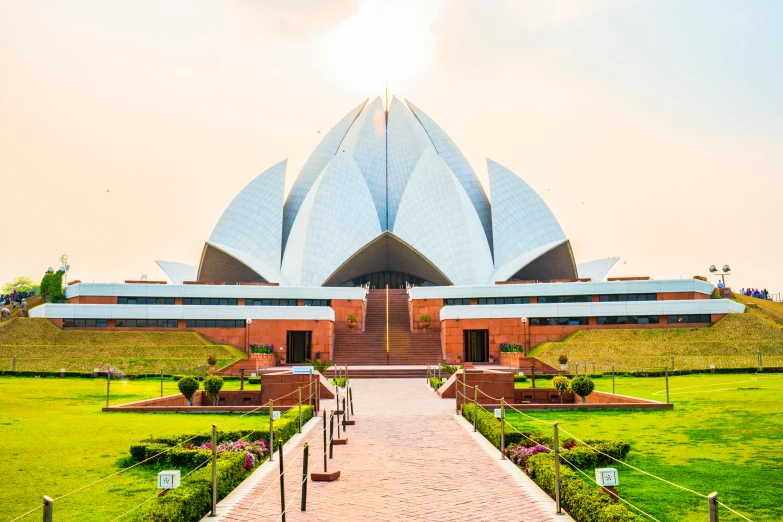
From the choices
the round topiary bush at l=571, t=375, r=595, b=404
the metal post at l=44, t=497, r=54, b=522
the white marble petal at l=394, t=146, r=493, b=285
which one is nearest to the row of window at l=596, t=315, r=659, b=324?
the white marble petal at l=394, t=146, r=493, b=285

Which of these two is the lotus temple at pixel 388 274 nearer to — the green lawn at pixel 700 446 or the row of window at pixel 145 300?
the row of window at pixel 145 300

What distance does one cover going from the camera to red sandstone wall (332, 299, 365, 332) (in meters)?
30.7

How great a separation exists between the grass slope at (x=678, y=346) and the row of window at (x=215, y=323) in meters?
11.9

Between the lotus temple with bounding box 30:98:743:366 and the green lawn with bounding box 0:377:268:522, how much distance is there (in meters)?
13.3

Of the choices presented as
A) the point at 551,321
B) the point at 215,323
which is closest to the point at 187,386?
the point at 215,323

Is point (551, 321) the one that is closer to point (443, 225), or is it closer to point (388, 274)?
point (443, 225)

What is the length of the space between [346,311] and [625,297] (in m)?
12.1

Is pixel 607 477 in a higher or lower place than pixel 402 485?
higher

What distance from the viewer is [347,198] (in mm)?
40188

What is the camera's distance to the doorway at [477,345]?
2919cm

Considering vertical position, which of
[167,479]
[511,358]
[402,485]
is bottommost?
[402,485]

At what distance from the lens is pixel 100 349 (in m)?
24.6

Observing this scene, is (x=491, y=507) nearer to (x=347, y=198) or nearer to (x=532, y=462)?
(x=532, y=462)

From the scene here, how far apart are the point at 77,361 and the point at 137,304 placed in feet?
26.2
